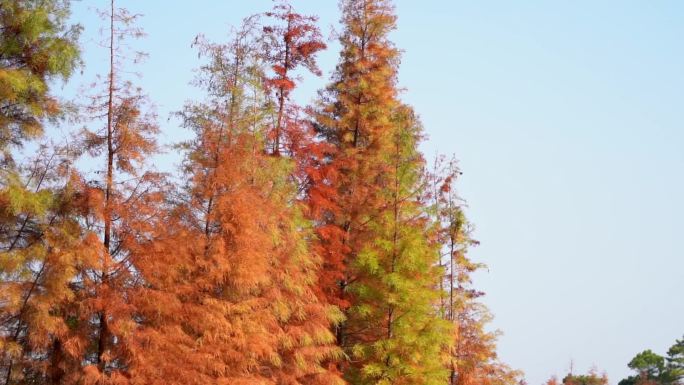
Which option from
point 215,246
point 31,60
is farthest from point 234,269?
point 31,60

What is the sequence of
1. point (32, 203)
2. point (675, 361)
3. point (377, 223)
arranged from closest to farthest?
point (32, 203) → point (377, 223) → point (675, 361)

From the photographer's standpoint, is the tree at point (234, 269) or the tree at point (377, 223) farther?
the tree at point (377, 223)

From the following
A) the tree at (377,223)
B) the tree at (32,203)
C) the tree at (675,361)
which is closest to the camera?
the tree at (32,203)

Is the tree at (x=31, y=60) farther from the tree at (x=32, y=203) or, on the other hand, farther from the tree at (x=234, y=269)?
the tree at (x=234, y=269)

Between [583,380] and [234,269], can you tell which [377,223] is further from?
[583,380]

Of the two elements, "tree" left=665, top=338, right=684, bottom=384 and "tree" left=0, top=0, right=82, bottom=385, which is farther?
"tree" left=665, top=338, right=684, bottom=384

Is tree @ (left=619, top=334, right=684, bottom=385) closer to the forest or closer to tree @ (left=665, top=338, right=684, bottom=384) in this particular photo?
tree @ (left=665, top=338, right=684, bottom=384)

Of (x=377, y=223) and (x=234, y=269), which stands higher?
(x=377, y=223)

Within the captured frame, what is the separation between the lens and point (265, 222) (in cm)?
1975

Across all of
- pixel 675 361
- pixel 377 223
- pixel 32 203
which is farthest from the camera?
pixel 675 361

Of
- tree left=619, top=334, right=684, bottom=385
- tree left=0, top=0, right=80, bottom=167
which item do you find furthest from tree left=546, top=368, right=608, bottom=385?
tree left=0, top=0, right=80, bottom=167

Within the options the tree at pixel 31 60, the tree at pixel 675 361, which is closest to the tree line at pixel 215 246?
the tree at pixel 31 60

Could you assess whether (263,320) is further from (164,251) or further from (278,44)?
(278,44)

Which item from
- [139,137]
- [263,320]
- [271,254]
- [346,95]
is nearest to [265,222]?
[271,254]
